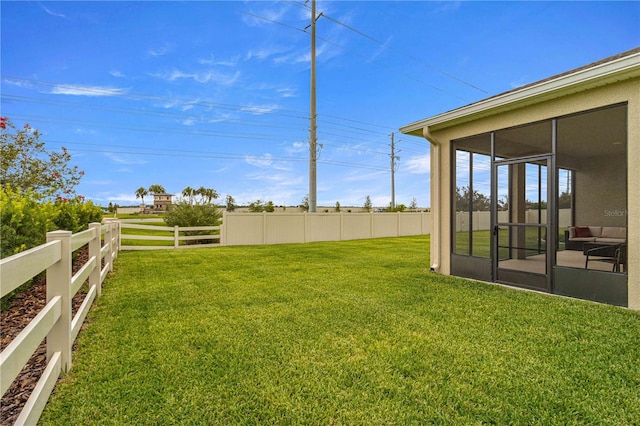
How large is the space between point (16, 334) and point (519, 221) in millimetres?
6912

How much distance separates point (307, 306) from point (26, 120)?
34.9 ft

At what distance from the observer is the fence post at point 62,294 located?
2.35 meters

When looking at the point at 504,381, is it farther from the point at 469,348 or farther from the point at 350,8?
the point at 350,8

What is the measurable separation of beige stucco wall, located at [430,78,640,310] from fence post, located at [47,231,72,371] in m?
5.91

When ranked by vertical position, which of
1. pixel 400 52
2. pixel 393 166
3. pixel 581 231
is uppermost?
pixel 400 52

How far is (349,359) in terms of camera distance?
8.69 feet

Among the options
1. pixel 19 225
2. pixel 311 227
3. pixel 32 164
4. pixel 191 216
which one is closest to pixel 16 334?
pixel 19 225

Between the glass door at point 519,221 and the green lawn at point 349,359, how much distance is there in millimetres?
634

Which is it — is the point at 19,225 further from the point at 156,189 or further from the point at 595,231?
the point at 156,189

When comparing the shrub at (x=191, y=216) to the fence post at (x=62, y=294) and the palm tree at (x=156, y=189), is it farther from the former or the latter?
the palm tree at (x=156, y=189)

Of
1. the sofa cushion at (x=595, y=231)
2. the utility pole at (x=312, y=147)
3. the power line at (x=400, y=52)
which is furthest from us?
the power line at (x=400, y=52)

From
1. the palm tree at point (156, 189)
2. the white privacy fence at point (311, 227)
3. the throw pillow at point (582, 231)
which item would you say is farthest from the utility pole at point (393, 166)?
the palm tree at point (156, 189)

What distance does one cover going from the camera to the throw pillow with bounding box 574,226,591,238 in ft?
22.6

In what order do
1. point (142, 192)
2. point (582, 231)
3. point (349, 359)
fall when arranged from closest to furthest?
point (349, 359)
point (582, 231)
point (142, 192)
